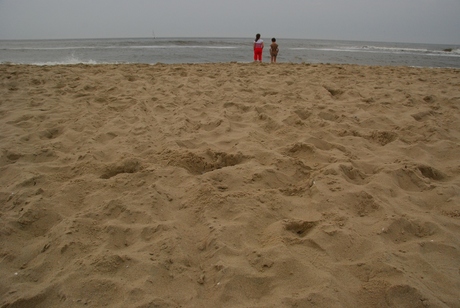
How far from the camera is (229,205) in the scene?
2014 mm

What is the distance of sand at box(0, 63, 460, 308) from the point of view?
4.71ft

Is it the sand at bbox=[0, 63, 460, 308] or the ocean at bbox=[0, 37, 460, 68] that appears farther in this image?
the ocean at bbox=[0, 37, 460, 68]

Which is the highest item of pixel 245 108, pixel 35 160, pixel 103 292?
pixel 245 108

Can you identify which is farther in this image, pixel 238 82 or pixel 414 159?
pixel 238 82

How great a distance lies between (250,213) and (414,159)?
1.78 meters

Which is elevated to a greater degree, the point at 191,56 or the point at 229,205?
the point at 191,56

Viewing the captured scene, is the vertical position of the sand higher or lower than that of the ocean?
lower

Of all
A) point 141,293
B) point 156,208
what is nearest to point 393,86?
point 156,208

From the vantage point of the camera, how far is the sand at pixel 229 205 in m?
1.44

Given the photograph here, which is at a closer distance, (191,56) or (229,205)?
(229,205)

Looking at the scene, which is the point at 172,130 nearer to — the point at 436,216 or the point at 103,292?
the point at 103,292

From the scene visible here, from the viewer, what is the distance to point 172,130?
3.28m

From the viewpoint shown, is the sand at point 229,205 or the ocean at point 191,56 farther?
the ocean at point 191,56

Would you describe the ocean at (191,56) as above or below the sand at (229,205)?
above
